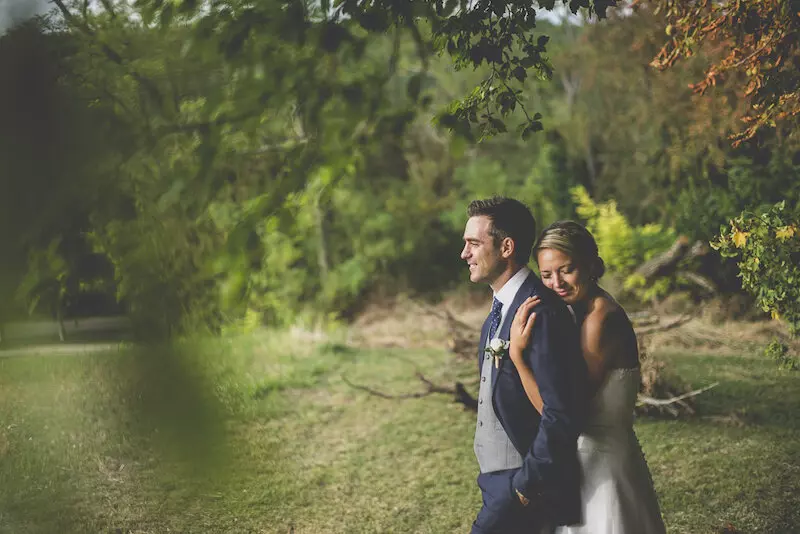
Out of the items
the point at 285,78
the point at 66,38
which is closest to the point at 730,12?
the point at 285,78

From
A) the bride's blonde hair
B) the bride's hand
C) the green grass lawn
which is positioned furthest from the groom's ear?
the green grass lawn

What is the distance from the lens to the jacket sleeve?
2129 mm

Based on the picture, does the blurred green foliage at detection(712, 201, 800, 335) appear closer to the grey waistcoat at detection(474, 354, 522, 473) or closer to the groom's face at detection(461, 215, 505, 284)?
the groom's face at detection(461, 215, 505, 284)

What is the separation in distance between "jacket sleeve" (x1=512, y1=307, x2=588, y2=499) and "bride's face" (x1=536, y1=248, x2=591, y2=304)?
0.16 metres

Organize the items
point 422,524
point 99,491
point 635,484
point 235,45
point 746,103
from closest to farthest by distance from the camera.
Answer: point 235,45
point 635,484
point 422,524
point 99,491
point 746,103

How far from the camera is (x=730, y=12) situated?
3.17 metres

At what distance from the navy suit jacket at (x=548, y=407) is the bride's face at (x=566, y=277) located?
0.34 ft

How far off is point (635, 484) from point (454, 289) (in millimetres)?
10948

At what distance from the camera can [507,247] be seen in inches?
95.9

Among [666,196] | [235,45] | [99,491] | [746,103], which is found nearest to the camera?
Result: [235,45]

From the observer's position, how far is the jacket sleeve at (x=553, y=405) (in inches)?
83.8

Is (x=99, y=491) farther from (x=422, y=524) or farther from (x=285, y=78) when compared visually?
(x=285, y=78)

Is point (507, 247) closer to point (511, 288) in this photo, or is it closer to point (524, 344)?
point (511, 288)

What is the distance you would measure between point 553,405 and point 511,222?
2.24ft
